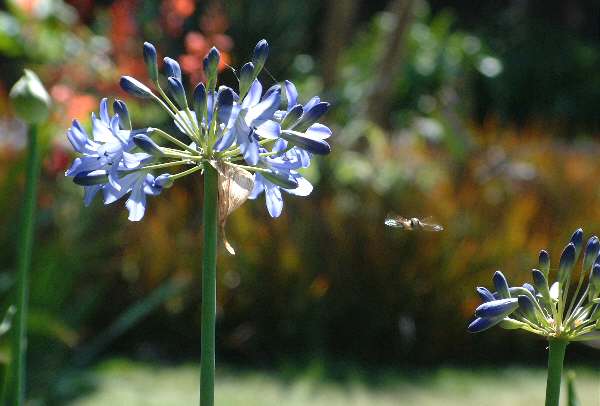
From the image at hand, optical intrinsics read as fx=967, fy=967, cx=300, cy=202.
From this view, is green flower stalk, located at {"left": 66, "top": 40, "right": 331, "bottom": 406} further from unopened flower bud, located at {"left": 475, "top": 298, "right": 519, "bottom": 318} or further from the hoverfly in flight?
the hoverfly in flight

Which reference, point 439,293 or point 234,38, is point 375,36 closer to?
point 234,38

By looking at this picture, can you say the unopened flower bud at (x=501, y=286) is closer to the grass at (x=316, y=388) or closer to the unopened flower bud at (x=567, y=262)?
the unopened flower bud at (x=567, y=262)

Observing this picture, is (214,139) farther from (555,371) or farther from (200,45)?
(200,45)

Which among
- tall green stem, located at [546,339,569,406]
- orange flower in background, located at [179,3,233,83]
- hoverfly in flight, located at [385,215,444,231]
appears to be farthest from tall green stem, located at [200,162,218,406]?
orange flower in background, located at [179,3,233,83]

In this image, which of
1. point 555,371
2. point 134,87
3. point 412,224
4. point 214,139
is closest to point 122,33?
point 412,224

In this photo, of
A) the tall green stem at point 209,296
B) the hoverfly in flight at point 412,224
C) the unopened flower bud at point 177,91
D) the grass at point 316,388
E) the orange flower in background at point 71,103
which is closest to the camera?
the tall green stem at point 209,296

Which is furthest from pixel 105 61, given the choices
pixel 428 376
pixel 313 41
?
pixel 313 41

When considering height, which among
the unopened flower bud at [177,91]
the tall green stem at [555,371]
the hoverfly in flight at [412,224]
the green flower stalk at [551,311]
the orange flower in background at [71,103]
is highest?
the orange flower in background at [71,103]

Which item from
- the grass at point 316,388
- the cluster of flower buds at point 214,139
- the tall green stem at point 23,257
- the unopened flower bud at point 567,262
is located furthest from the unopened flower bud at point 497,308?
the grass at point 316,388
